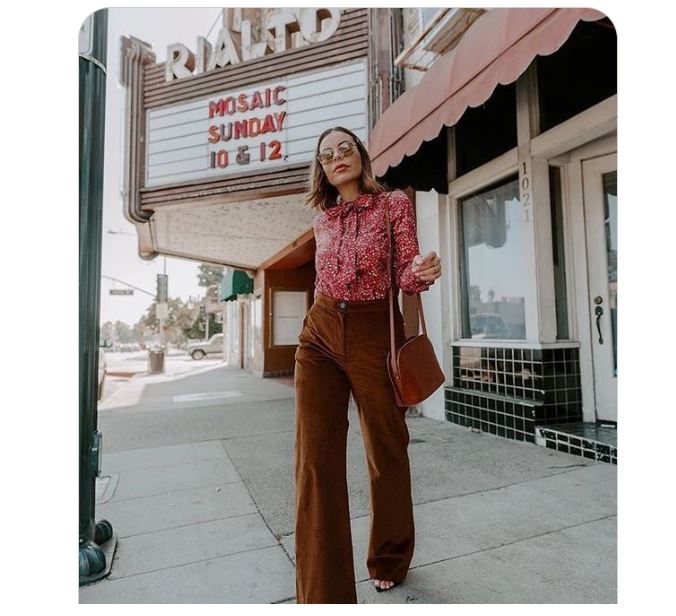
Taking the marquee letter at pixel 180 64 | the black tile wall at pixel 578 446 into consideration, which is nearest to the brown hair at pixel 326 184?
the black tile wall at pixel 578 446

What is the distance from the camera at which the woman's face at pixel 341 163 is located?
5.64ft

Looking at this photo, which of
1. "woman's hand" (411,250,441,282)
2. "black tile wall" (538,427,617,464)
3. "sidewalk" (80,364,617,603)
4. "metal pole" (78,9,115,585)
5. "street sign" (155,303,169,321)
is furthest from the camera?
"street sign" (155,303,169,321)

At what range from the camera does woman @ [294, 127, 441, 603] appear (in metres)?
1.47

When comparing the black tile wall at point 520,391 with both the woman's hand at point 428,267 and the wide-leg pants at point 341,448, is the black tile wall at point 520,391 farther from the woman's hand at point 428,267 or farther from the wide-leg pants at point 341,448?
the woman's hand at point 428,267

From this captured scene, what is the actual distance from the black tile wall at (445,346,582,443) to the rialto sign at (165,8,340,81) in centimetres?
426

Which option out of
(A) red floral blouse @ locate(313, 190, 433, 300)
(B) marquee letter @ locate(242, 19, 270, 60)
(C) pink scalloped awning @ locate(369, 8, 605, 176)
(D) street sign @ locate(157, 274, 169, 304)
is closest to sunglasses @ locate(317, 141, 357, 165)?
(A) red floral blouse @ locate(313, 190, 433, 300)

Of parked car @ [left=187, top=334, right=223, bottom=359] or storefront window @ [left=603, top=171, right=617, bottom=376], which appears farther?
parked car @ [left=187, top=334, right=223, bottom=359]

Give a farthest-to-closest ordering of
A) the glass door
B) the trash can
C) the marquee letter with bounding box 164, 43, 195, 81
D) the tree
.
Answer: the tree, the trash can, the marquee letter with bounding box 164, 43, 195, 81, the glass door

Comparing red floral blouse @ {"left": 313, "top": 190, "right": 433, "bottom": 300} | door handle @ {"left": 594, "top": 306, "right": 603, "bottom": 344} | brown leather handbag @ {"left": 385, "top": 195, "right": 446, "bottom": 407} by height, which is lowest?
brown leather handbag @ {"left": 385, "top": 195, "right": 446, "bottom": 407}

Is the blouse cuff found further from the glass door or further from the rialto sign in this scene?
the rialto sign

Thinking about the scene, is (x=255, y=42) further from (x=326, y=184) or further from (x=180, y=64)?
(x=326, y=184)

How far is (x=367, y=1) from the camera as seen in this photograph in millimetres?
1635

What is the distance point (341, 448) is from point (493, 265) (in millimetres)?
3312

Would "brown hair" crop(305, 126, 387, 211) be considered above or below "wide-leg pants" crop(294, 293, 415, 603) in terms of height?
above
